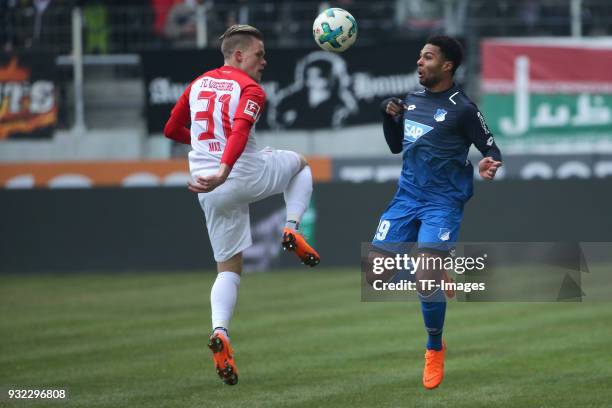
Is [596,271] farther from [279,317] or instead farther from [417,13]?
[417,13]

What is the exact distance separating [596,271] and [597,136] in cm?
1156

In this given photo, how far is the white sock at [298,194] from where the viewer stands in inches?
383

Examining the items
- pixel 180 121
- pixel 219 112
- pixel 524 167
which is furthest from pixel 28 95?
pixel 219 112

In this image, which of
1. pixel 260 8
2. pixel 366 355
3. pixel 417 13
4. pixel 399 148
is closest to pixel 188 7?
pixel 260 8

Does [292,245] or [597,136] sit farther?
[597,136]

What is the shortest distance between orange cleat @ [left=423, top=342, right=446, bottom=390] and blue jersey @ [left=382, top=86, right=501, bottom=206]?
1214 mm

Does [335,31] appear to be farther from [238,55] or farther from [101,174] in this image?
[101,174]

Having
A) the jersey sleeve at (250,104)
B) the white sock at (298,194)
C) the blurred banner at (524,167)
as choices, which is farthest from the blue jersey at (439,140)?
the blurred banner at (524,167)

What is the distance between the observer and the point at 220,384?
10.6 meters

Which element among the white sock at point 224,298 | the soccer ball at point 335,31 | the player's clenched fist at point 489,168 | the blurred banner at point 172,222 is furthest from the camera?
the blurred banner at point 172,222

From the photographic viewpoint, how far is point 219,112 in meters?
9.22

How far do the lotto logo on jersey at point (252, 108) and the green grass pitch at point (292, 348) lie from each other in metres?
2.27

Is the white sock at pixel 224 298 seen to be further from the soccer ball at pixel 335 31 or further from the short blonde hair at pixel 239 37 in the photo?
the soccer ball at pixel 335 31

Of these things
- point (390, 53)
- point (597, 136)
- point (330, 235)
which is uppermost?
point (390, 53)
